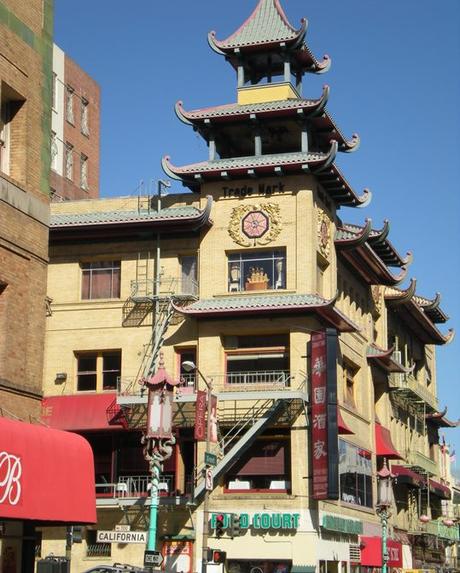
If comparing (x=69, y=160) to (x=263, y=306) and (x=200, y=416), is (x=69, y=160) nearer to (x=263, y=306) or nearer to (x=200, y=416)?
(x=263, y=306)

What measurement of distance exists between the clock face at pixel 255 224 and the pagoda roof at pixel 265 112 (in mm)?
4777

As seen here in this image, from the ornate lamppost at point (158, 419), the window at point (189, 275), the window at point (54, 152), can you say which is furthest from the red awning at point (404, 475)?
the window at point (54, 152)

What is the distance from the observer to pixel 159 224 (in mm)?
51312

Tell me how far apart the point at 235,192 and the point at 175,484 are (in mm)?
13749

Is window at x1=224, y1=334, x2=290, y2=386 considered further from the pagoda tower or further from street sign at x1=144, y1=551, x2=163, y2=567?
street sign at x1=144, y1=551, x2=163, y2=567

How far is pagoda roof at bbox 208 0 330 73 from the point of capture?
178 feet

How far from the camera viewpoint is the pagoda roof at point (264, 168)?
164 ft

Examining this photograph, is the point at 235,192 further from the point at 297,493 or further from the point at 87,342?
the point at 297,493

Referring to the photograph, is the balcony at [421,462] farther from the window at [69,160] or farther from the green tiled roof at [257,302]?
the window at [69,160]

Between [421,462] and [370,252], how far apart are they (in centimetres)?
2197

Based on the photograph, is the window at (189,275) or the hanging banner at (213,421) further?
the window at (189,275)

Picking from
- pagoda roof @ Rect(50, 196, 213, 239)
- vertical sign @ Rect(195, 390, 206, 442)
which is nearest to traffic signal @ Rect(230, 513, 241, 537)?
vertical sign @ Rect(195, 390, 206, 442)

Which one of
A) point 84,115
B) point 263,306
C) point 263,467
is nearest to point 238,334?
point 263,306

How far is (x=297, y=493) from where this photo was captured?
155ft
